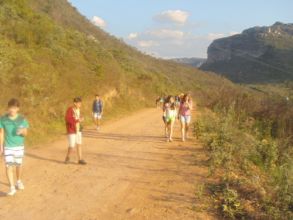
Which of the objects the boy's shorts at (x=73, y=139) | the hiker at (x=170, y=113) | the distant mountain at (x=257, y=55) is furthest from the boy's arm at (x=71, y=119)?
the distant mountain at (x=257, y=55)

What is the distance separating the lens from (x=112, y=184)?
891 cm

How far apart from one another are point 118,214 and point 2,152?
2.26 metres

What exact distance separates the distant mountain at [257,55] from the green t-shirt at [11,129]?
56.8 meters

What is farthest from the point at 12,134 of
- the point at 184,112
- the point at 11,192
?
the point at 184,112

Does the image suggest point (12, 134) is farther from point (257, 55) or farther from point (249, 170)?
point (257, 55)

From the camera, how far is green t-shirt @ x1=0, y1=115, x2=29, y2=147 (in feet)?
25.5

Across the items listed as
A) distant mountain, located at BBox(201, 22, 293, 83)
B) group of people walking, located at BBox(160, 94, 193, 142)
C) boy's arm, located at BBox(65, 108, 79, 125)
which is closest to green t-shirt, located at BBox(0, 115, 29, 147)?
boy's arm, located at BBox(65, 108, 79, 125)

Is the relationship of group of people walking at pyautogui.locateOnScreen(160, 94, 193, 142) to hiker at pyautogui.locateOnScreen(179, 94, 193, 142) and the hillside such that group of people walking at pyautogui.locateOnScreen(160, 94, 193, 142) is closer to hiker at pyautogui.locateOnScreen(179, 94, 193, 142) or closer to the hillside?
hiker at pyautogui.locateOnScreen(179, 94, 193, 142)

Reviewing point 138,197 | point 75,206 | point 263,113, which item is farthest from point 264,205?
point 263,113

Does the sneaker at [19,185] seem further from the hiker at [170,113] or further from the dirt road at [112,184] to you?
the hiker at [170,113]

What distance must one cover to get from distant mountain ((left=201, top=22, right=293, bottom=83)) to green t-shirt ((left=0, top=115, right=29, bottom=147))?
56795 millimetres

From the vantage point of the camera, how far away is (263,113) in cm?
2261

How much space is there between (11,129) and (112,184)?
87.2 inches

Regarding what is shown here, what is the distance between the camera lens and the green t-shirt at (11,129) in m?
7.79
